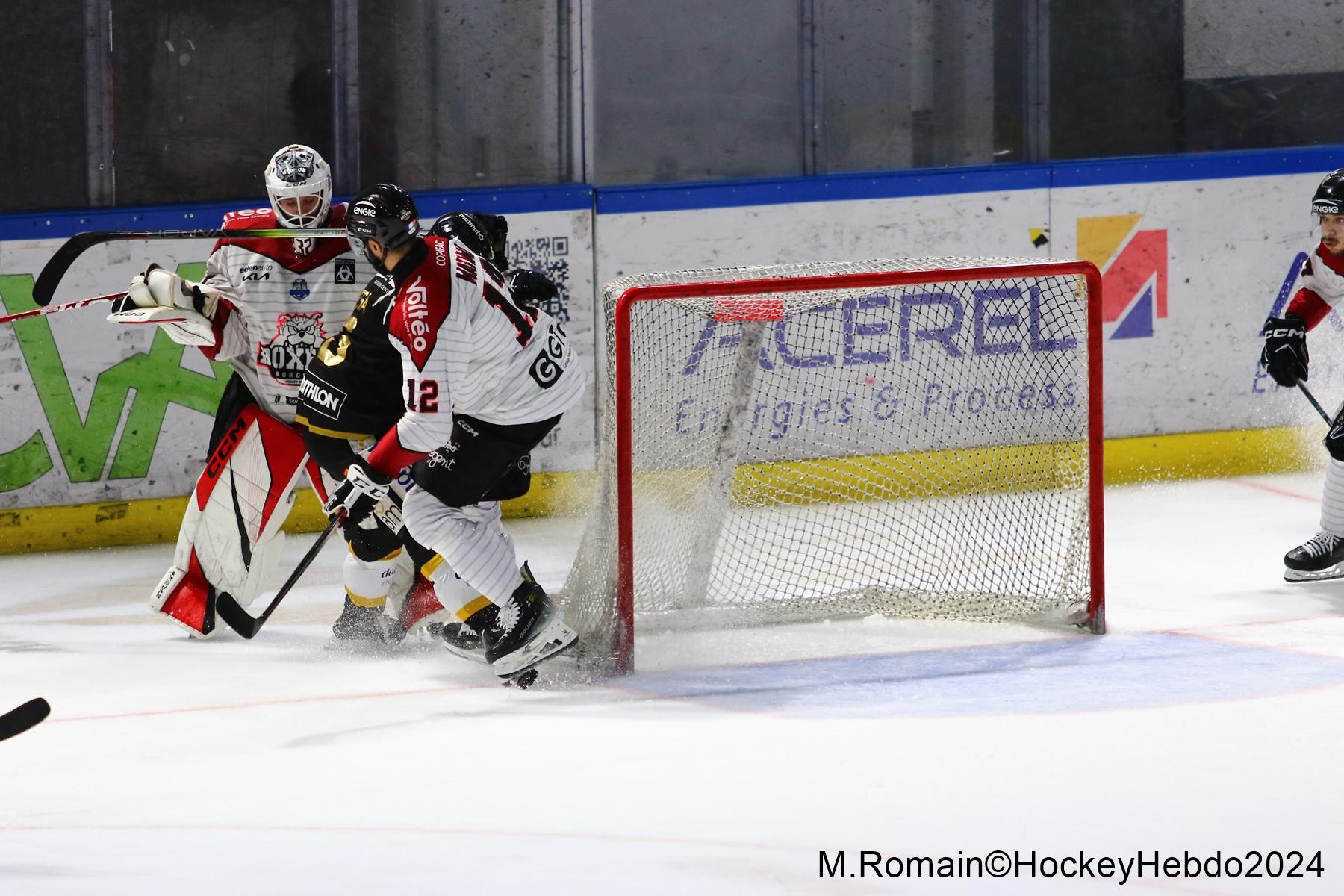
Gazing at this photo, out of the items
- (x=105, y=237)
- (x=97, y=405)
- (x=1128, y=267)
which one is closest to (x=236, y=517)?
(x=105, y=237)

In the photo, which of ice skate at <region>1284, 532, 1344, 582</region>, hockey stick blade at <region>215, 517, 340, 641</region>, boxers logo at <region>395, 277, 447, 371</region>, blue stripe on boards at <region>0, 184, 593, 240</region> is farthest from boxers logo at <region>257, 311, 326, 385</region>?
ice skate at <region>1284, 532, 1344, 582</region>

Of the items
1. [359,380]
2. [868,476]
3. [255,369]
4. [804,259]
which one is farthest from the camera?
[804,259]

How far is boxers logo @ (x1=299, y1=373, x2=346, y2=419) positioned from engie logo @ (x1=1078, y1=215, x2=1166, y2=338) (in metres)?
2.99

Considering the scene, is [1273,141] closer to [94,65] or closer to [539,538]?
[539,538]

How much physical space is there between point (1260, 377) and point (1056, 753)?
3353 mm

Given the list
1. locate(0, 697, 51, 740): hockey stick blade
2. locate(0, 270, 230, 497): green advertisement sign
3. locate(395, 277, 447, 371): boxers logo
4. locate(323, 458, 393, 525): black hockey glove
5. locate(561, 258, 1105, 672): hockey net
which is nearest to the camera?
locate(0, 697, 51, 740): hockey stick blade

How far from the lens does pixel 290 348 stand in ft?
14.3

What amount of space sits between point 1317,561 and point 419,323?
2.47 meters

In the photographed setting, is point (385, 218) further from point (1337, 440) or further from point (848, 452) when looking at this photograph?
point (1337, 440)

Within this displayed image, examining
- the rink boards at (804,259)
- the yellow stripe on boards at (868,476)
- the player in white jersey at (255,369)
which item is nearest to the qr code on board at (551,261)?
the rink boards at (804,259)

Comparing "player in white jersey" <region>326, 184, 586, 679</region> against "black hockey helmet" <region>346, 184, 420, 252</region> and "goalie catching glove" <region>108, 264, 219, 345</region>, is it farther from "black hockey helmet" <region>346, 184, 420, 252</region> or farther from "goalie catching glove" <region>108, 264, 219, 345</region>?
"goalie catching glove" <region>108, 264, 219, 345</region>

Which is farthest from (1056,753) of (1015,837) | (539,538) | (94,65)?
(94,65)

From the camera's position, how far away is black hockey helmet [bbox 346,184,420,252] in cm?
361

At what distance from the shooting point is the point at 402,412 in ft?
13.5
